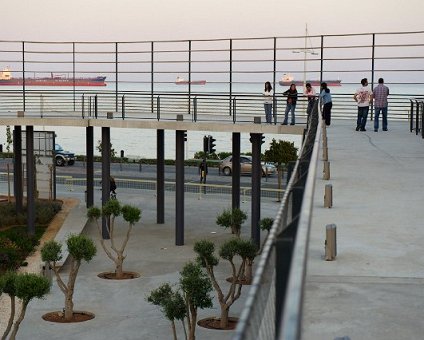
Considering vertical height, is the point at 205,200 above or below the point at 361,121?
below

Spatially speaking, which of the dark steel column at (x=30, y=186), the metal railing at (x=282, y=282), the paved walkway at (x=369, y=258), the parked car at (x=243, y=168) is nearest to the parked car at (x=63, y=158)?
the parked car at (x=243, y=168)

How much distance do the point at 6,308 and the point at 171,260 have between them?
770 centimetres

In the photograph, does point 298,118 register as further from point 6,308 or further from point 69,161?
point 69,161

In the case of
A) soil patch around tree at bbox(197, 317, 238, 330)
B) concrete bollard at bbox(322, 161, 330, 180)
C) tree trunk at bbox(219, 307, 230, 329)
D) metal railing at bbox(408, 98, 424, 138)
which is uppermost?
metal railing at bbox(408, 98, 424, 138)

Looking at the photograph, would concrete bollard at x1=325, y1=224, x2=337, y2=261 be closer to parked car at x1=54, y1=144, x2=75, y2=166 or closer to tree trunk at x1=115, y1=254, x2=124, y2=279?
tree trunk at x1=115, y1=254, x2=124, y2=279

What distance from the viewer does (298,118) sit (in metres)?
35.2

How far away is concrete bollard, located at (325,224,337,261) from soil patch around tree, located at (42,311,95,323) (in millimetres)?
16679

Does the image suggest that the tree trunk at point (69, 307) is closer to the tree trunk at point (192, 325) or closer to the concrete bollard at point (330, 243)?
the tree trunk at point (192, 325)

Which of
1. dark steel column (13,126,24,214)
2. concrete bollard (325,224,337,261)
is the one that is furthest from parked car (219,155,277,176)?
concrete bollard (325,224,337,261)

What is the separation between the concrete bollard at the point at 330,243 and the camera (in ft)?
29.3

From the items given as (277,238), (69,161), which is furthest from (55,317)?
(69,161)

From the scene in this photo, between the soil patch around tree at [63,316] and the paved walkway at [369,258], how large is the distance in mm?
9933

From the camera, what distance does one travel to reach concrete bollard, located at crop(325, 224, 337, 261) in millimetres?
8922

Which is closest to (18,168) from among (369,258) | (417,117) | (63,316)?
(63,316)
